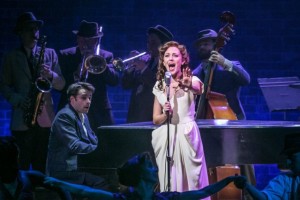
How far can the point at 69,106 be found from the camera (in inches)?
228

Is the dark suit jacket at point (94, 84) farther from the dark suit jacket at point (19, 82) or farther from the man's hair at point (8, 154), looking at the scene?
the man's hair at point (8, 154)

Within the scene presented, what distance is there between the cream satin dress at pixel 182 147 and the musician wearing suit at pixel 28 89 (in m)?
1.83

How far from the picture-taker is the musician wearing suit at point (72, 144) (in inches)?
217

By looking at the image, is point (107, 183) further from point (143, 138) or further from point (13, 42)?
point (13, 42)

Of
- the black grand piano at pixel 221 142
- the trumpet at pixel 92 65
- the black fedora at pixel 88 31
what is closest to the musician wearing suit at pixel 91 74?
the black fedora at pixel 88 31

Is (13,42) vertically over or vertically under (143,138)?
over

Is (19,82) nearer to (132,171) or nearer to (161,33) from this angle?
(161,33)

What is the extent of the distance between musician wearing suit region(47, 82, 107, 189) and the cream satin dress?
68 cm

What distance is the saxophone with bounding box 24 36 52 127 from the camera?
259 inches

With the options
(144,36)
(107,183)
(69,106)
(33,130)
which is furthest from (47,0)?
(107,183)

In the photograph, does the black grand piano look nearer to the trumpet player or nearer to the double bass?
the double bass

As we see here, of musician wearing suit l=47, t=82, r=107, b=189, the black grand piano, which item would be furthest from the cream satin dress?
musician wearing suit l=47, t=82, r=107, b=189

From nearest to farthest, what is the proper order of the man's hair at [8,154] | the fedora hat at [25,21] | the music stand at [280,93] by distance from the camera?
1. the man's hair at [8,154]
2. the music stand at [280,93]
3. the fedora hat at [25,21]

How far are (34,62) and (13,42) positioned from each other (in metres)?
1.61
